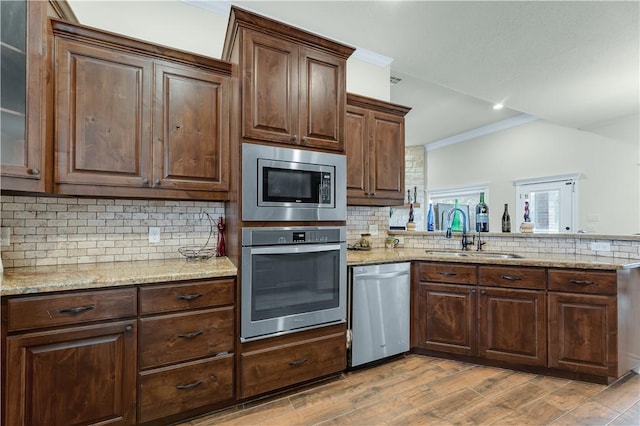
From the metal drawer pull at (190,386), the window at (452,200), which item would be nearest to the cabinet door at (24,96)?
the metal drawer pull at (190,386)

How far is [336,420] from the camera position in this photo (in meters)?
1.80

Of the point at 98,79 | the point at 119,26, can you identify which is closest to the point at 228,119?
the point at 98,79

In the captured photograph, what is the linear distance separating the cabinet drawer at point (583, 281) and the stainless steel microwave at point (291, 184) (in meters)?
1.68

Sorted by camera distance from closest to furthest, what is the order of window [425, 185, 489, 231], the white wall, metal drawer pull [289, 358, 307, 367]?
metal drawer pull [289, 358, 307, 367] < the white wall < window [425, 185, 489, 231]

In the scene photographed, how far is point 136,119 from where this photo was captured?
1.87 meters

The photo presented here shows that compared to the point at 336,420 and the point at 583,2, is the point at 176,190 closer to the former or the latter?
the point at 336,420

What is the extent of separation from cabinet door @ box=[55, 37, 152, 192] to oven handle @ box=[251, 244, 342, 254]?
2.77ft

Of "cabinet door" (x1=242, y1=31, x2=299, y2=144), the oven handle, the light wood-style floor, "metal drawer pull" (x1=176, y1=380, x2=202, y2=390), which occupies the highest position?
"cabinet door" (x1=242, y1=31, x2=299, y2=144)

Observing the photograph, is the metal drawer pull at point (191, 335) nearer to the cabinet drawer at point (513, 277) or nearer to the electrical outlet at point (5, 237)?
the electrical outlet at point (5, 237)

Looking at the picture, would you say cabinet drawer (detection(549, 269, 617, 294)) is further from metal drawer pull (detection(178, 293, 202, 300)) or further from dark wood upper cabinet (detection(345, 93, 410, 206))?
metal drawer pull (detection(178, 293, 202, 300))

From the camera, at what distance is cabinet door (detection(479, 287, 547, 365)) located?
2.30m

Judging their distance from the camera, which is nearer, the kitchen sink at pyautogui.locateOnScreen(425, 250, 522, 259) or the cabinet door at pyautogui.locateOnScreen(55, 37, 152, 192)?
the cabinet door at pyautogui.locateOnScreen(55, 37, 152, 192)

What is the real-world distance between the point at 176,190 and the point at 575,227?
5996mm

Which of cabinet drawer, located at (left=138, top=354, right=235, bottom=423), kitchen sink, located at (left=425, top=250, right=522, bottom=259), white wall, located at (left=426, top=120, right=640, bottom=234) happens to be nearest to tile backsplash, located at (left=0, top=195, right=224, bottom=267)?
cabinet drawer, located at (left=138, top=354, right=235, bottom=423)
